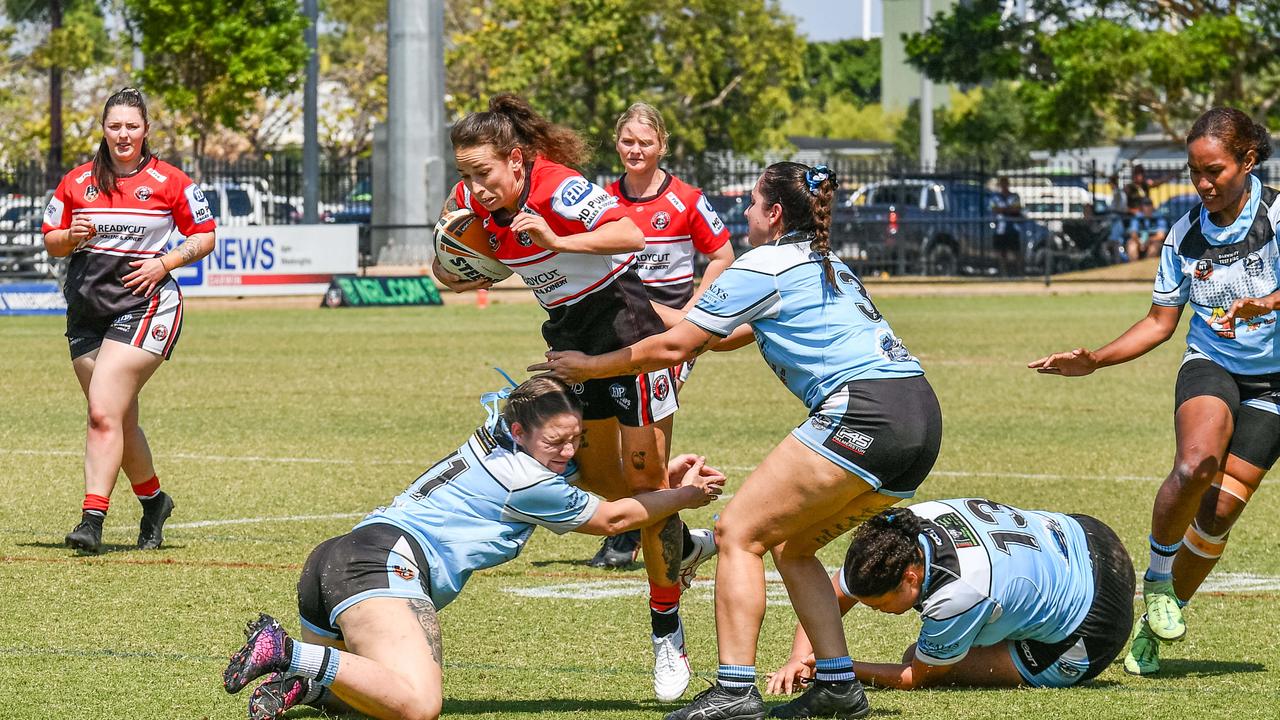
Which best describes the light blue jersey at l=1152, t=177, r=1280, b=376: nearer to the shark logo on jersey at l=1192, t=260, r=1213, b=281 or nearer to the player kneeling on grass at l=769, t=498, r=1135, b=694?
the shark logo on jersey at l=1192, t=260, r=1213, b=281

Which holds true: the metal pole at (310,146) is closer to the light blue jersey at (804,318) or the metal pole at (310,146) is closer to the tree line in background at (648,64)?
Answer: the tree line in background at (648,64)

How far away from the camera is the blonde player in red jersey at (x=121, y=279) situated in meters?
8.64

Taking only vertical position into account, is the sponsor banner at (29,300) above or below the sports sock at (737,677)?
above

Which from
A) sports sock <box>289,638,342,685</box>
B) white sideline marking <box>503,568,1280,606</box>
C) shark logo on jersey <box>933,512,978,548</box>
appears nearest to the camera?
sports sock <box>289,638,342,685</box>

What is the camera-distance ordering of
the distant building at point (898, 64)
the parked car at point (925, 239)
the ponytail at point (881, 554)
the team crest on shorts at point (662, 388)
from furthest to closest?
the distant building at point (898, 64), the parked car at point (925, 239), the team crest on shorts at point (662, 388), the ponytail at point (881, 554)

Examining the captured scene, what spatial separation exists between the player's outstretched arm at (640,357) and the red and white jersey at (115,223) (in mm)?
3681

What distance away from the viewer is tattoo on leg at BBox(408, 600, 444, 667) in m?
5.39

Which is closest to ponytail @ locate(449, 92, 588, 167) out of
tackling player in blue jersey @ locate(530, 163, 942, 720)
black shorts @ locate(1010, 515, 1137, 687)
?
tackling player in blue jersey @ locate(530, 163, 942, 720)

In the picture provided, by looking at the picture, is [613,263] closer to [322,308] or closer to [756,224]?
[756,224]

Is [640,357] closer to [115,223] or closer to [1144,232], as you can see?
[115,223]

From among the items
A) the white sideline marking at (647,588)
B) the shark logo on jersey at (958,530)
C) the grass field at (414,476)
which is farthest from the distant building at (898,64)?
the shark logo on jersey at (958,530)

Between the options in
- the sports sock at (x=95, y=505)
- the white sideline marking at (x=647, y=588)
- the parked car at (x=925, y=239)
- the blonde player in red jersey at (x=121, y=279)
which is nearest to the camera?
the white sideline marking at (x=647, y=588)

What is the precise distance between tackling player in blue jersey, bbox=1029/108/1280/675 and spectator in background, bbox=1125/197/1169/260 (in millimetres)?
30462

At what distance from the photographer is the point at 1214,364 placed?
6.72 meters
